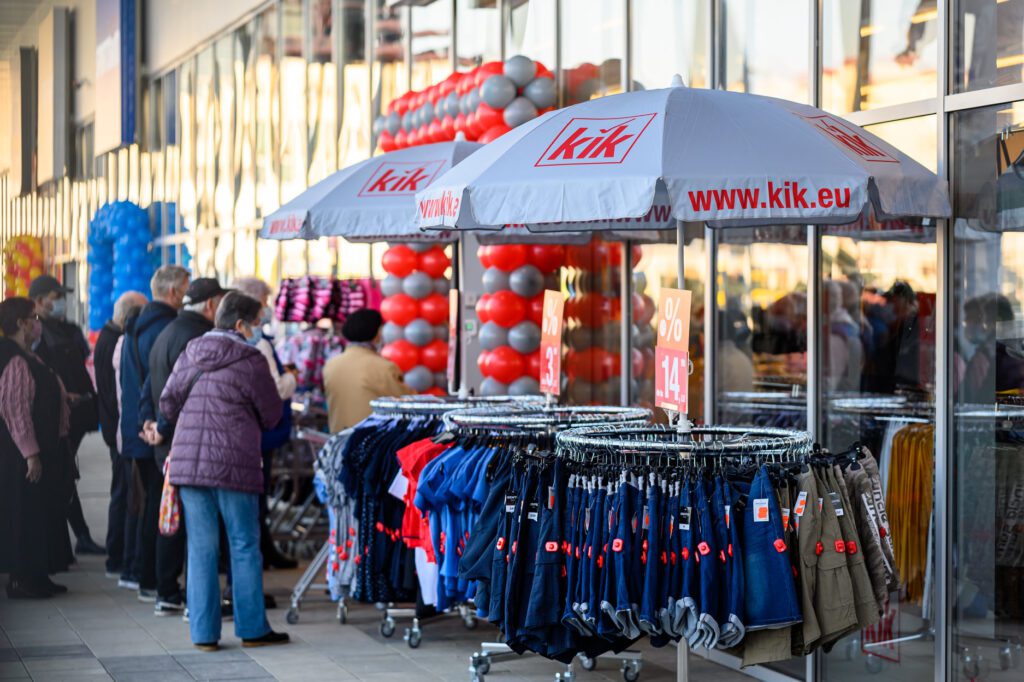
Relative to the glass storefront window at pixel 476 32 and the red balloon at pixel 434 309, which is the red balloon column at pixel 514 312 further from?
the glass storefront window at pixel 476 32

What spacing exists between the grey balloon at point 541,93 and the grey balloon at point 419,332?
1.82 m

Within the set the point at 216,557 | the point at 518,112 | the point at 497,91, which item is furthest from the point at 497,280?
the point at 216,557

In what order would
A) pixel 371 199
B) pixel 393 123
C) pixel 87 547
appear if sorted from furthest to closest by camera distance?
1. pixel 87 547
2. pixel 393 123
3. pixel 371 199

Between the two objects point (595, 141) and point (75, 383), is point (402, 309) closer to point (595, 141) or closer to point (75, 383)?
point (75, 383)

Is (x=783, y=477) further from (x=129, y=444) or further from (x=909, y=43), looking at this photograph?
(x=129, y=444)

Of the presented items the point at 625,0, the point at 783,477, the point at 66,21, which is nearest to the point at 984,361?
the point at 783,477

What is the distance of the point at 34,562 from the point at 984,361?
3.96m

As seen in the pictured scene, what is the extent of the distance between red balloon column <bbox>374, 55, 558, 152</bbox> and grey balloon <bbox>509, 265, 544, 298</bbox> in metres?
A: 0.79

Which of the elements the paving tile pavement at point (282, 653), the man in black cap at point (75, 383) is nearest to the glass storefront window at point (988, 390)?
the paving tile pavement at point (282, 653)

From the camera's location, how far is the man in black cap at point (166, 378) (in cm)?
721

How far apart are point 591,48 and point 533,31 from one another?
0.87 meters

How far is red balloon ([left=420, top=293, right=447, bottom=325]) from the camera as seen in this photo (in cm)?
926

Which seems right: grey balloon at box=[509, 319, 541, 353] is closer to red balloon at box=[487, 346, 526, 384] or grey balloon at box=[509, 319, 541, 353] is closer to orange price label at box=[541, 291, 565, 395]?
red balloon at box=[487, 346, 526, 384]

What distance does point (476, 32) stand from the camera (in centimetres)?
989
